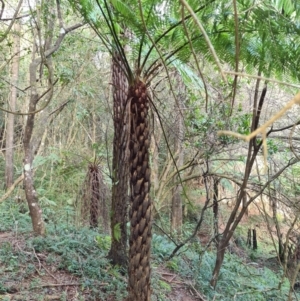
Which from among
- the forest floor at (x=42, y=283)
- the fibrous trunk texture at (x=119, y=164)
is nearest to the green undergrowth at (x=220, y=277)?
the forest floor at (x=42, y=283)

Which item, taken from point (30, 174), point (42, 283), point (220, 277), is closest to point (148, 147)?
point (42, 283)

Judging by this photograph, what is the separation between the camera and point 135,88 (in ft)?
8.52

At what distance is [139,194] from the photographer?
8.77ft

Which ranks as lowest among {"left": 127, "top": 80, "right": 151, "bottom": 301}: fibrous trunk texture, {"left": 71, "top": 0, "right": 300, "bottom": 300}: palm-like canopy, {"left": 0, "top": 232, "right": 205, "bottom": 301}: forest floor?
{"left": 0, "top": 232, "right": 205, "bottom": 301}: forest floor

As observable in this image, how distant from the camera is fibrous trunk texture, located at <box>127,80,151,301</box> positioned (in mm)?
2607

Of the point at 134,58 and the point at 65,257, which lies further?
the point at 65,257

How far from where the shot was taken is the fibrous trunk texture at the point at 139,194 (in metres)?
2.61

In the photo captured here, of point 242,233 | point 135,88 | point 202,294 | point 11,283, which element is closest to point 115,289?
point 11,283

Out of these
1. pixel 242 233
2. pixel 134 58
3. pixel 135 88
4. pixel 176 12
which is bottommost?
pixel 242 233

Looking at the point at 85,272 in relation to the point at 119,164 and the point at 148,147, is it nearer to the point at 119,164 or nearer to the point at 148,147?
the point at 119,164

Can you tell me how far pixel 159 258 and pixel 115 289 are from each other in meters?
1.70

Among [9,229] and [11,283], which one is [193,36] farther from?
[9,229]

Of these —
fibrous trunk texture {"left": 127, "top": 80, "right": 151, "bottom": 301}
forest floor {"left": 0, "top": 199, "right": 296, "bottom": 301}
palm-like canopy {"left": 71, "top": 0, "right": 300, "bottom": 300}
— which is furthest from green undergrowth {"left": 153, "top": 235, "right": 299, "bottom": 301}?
palm-like canopy {"left": 71, "top": 0, "right": 300, "bottom": 300}

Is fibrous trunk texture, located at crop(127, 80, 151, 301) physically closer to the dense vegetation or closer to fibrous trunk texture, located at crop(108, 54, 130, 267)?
the dense vegetation
